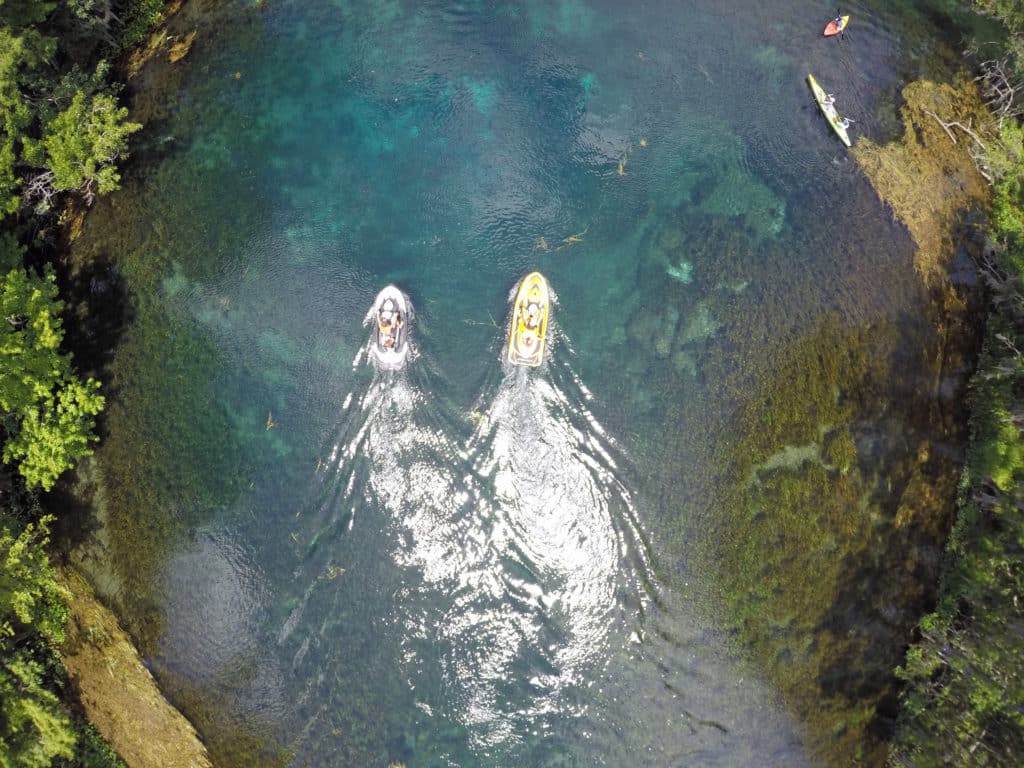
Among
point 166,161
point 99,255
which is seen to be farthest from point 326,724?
point 166,161

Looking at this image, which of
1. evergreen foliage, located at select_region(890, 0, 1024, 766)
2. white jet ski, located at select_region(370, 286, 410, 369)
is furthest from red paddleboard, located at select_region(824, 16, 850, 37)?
white jet ski, located at select_region(370, 286, 410, 369)

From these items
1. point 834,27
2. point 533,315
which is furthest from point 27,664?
point 834,27

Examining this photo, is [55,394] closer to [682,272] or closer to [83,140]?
[83,140]

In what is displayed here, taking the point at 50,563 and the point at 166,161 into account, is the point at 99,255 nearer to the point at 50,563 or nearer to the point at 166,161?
the point at 166,161

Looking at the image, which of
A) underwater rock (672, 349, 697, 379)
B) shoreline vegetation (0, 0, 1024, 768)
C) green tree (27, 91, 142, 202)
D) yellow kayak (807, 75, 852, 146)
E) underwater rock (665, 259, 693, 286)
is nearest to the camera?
shoreline vegetation (0, 0, 1024, 768)

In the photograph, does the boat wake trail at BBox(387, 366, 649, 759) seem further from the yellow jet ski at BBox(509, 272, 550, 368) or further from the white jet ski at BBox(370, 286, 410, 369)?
the white jet ski at BBox(370, 286, 410, 369)

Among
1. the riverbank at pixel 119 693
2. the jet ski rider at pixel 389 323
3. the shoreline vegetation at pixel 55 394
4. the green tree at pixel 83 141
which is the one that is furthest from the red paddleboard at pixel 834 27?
the riverbank at pixel 119 693

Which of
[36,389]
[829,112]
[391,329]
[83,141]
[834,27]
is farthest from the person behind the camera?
[834,27]
